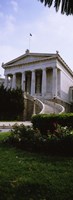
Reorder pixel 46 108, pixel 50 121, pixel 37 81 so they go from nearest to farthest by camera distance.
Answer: pixel 50 121 < pixel 46 108 < pixel 37 81

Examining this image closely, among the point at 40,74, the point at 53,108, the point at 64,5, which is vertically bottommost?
the point at 53,108

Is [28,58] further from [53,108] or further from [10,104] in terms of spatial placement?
[10,104]

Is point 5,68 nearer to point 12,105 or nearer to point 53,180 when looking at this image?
point 12,105

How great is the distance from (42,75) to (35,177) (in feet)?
146

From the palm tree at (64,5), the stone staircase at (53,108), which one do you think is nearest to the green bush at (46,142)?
the palm tree at (64,5)

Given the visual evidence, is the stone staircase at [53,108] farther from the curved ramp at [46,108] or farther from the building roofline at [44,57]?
the building roofline at [44,57]

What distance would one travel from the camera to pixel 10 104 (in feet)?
108

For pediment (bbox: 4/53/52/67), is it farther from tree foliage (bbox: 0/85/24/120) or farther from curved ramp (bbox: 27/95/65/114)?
tree foliage (bbox: 0/85/24/120)

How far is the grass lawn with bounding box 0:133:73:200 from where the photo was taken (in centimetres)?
450

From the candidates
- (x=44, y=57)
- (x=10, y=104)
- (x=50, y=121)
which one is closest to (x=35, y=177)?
(x=50, y=121)

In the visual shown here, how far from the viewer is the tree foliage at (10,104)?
32531 mm

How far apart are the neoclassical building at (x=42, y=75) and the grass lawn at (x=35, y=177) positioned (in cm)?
3732

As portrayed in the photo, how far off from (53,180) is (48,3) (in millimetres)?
4048

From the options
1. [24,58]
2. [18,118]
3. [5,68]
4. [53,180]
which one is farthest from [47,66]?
[53,180]
